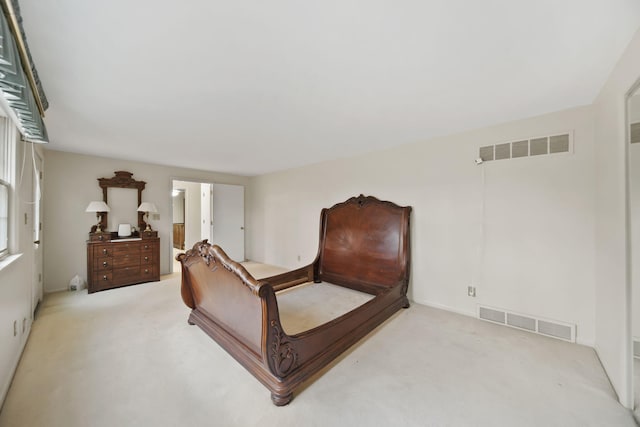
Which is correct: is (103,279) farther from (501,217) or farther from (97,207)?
(501,217)

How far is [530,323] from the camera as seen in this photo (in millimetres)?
2348

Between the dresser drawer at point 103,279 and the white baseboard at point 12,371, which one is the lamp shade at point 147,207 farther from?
the white baseboard at point 12,371

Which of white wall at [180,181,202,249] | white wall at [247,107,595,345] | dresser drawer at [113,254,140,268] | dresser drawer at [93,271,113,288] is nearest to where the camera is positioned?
white wall at [247,107,595,345]

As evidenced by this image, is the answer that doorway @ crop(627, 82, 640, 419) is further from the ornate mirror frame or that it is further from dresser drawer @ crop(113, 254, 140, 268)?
the ornate mirror frame

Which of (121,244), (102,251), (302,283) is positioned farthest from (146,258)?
(302,283)

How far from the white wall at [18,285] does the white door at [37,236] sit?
0.27 m

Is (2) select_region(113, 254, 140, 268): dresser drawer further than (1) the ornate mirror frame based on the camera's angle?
No

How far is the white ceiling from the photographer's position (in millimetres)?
1107

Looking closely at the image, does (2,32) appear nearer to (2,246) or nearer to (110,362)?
(2,246)

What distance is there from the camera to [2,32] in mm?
946

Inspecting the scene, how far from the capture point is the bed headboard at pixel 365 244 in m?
3.15

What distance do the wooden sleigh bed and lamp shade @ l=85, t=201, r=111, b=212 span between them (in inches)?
91.9

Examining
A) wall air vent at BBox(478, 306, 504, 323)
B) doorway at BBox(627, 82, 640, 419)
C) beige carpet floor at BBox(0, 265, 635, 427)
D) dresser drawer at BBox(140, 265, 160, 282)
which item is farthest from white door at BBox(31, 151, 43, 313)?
doorway at BBox(627, 82, 640, 419)

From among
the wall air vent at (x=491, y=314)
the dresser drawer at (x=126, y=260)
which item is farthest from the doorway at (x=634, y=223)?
the dresser drawer at (x=126, y=260)
